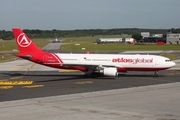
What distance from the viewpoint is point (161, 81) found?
43.6m

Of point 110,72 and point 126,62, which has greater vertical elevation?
point 126,62

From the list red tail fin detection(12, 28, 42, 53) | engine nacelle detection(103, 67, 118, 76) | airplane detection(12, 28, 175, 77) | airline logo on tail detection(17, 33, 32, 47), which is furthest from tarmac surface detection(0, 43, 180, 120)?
airline logo on tail detection(17, 33, 32, 47)

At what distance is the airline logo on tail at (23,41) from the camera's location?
168 feet

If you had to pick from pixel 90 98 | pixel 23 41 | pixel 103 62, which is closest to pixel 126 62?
pixel 103 62

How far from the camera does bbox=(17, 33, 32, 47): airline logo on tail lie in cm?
5112

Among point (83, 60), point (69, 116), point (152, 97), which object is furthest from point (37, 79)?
point (69, 116)

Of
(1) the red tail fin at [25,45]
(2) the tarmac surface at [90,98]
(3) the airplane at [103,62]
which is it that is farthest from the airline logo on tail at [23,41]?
(2) the tarmac surface at [90,98]

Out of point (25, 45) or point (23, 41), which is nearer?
point (25, 45)

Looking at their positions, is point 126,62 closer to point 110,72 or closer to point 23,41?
point 110,72

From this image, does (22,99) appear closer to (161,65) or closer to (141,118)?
(141,118)

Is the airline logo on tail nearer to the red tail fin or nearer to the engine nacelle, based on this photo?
the red tail fin

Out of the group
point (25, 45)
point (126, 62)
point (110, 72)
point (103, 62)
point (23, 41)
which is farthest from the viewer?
point (23, 41)

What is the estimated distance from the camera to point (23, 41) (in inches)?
2020

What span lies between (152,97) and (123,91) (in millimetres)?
4451
